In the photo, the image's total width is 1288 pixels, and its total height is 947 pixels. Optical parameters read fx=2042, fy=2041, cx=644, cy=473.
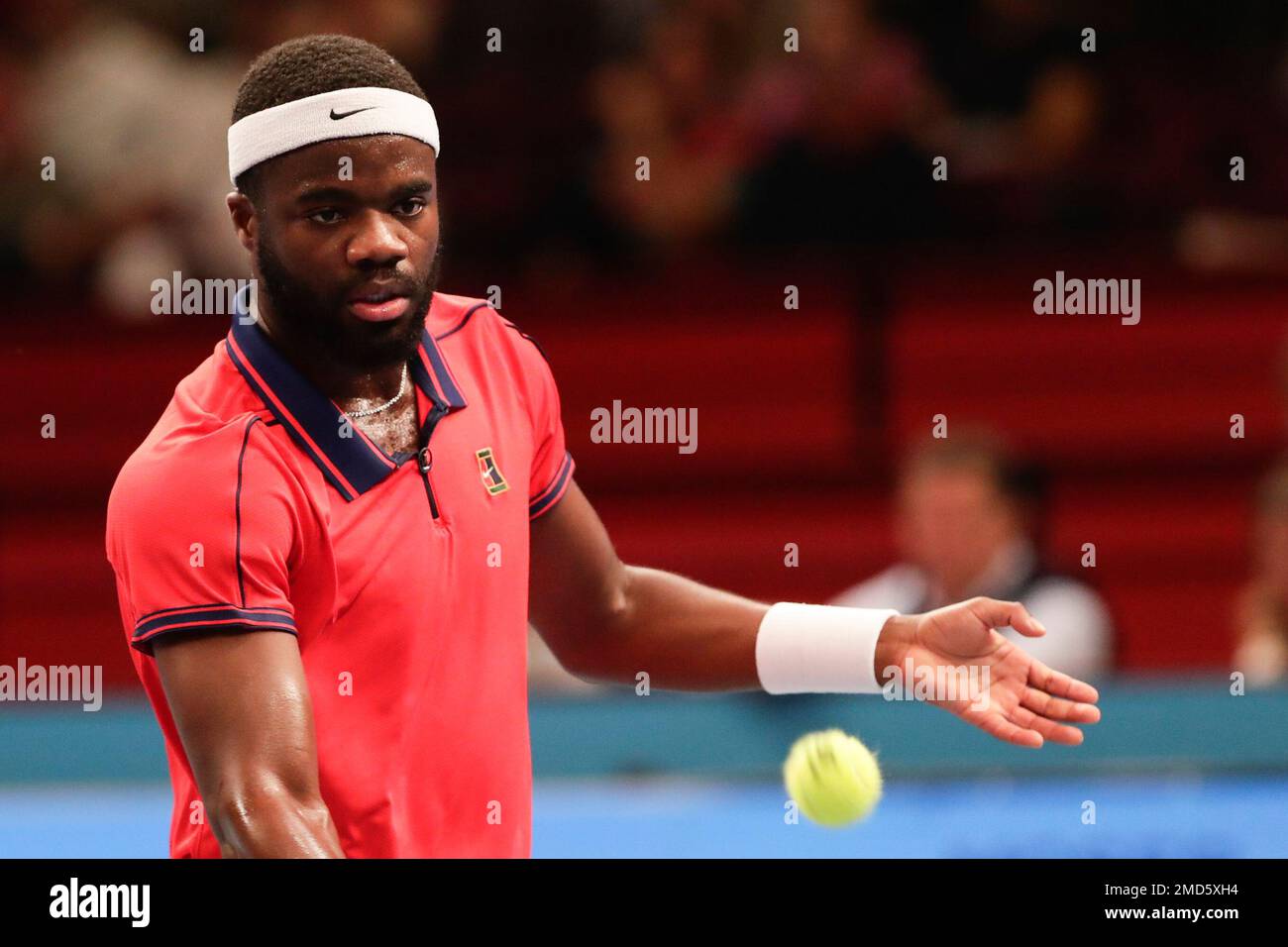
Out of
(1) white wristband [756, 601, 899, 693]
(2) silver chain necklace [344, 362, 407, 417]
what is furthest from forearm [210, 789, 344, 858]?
(1) white wristband [756, 601, 899, 693]

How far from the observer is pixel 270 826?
273 cm

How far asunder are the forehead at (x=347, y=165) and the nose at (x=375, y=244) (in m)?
0.05

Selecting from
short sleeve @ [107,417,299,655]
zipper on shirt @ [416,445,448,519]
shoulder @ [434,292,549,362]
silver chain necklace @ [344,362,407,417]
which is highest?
shoulder @ [434,292,549,362]

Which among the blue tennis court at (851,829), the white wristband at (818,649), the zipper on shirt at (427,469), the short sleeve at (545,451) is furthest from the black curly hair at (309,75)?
the blue tennis court at (851,829)

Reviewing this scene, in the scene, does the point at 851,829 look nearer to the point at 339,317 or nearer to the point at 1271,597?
the point at 1271,597

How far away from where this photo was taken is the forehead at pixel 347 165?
2949 mm

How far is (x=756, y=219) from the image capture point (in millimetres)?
8227

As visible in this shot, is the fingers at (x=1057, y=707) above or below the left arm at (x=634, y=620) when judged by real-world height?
below

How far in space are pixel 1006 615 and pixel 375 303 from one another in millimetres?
1105

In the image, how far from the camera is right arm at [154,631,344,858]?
2.74 metres

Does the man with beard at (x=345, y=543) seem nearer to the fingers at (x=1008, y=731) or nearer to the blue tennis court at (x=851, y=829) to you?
the fingers at (x=1008, y=731)

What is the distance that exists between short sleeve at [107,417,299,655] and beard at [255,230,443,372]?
0.23m

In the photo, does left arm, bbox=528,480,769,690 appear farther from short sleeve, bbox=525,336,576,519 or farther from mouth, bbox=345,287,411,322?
mouth, bbox=345,287,411,322

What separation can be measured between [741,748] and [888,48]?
→ 335cm
